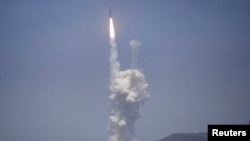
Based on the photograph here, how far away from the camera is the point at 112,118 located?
11669cm

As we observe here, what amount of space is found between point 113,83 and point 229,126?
2503 inches

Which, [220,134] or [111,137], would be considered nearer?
[220,134]

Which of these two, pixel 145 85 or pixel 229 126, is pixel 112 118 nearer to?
pixel 145 85

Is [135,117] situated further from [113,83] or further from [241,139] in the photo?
[241,139]

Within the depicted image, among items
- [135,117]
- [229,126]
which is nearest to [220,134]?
[229,126]

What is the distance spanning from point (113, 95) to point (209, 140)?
199 ft

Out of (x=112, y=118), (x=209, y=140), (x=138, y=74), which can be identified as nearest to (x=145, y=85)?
(x=138, y=74)

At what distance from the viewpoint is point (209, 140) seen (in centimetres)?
6041

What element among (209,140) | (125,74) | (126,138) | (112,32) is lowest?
(209,140)

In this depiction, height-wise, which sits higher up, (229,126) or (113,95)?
(113,95)

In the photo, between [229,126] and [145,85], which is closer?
[229,126]

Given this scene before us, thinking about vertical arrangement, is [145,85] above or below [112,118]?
above

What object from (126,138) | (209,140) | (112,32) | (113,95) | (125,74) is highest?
(112,32)

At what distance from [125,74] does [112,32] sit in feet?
50.8
